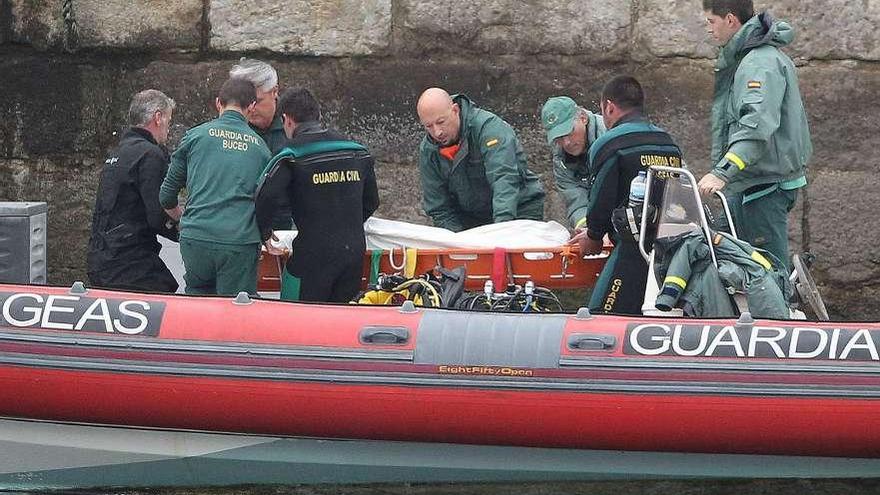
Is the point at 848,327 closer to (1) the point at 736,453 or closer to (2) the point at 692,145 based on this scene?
(1) the point at 736,453

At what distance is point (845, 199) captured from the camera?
969 centimetres

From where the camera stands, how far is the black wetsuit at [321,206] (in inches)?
293

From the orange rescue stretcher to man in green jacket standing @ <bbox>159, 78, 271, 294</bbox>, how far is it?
0.37 meters

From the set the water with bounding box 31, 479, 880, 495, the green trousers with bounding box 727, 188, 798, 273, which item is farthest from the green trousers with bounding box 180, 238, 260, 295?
the green trousers with bounding box 727, 188, 798, 273

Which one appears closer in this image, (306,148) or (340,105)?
(306,148)

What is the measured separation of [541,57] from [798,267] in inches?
97.5

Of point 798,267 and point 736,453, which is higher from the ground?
point 798,267

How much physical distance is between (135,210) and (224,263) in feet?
1.77

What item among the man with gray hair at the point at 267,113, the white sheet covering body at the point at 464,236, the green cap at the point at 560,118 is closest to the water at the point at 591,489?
the white sheet covering body at the point at 464,236

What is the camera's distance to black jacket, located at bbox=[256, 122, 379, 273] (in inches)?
293

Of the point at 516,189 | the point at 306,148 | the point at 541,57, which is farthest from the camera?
the point at 541,57

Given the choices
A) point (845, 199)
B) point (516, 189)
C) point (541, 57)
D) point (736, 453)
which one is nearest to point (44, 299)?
point (516, 189)

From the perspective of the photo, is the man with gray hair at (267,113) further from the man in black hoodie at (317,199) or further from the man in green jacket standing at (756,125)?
the man in green jacket standing at (756,125)

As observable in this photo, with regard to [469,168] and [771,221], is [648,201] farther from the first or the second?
[469,168]
